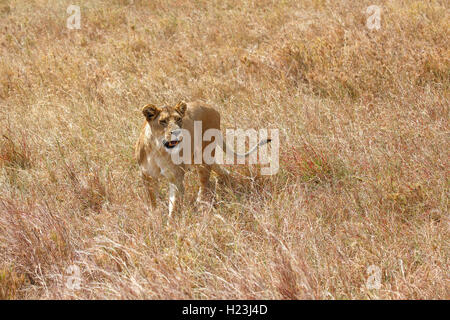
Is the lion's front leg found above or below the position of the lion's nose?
below

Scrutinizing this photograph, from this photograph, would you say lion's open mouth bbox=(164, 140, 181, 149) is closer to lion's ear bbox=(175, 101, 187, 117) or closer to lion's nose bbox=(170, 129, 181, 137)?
lion's nose bbox=(170, 129, 181, 137)

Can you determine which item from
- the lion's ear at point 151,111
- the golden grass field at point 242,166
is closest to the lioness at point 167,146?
the lion's ear at point 151,111

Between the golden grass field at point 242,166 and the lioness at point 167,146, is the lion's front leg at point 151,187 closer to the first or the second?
the lioness at point 167,146

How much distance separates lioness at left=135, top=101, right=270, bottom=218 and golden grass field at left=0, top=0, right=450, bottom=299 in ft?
0.69

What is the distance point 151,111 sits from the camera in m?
4.55

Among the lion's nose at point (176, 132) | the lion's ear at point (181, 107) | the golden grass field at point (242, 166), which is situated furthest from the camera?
the lion's ear at point (181, 107)

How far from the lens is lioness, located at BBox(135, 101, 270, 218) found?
4.55 m

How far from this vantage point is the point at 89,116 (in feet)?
22.6

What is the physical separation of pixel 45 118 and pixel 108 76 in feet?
5.61

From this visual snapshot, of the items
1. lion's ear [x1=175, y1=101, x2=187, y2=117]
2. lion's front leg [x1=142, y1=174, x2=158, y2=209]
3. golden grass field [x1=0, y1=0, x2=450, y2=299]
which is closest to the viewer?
golden grass field [x1=0, y1=0, x2=450, y2=299]

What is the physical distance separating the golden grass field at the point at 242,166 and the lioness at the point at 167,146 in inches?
8.3

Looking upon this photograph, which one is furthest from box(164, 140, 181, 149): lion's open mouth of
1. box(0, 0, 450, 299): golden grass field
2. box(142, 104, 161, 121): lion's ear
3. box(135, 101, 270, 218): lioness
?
box(0, 0, 450, 299): golden grass field

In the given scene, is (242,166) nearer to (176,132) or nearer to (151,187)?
(151,187)

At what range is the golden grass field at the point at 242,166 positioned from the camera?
3.58 meters
